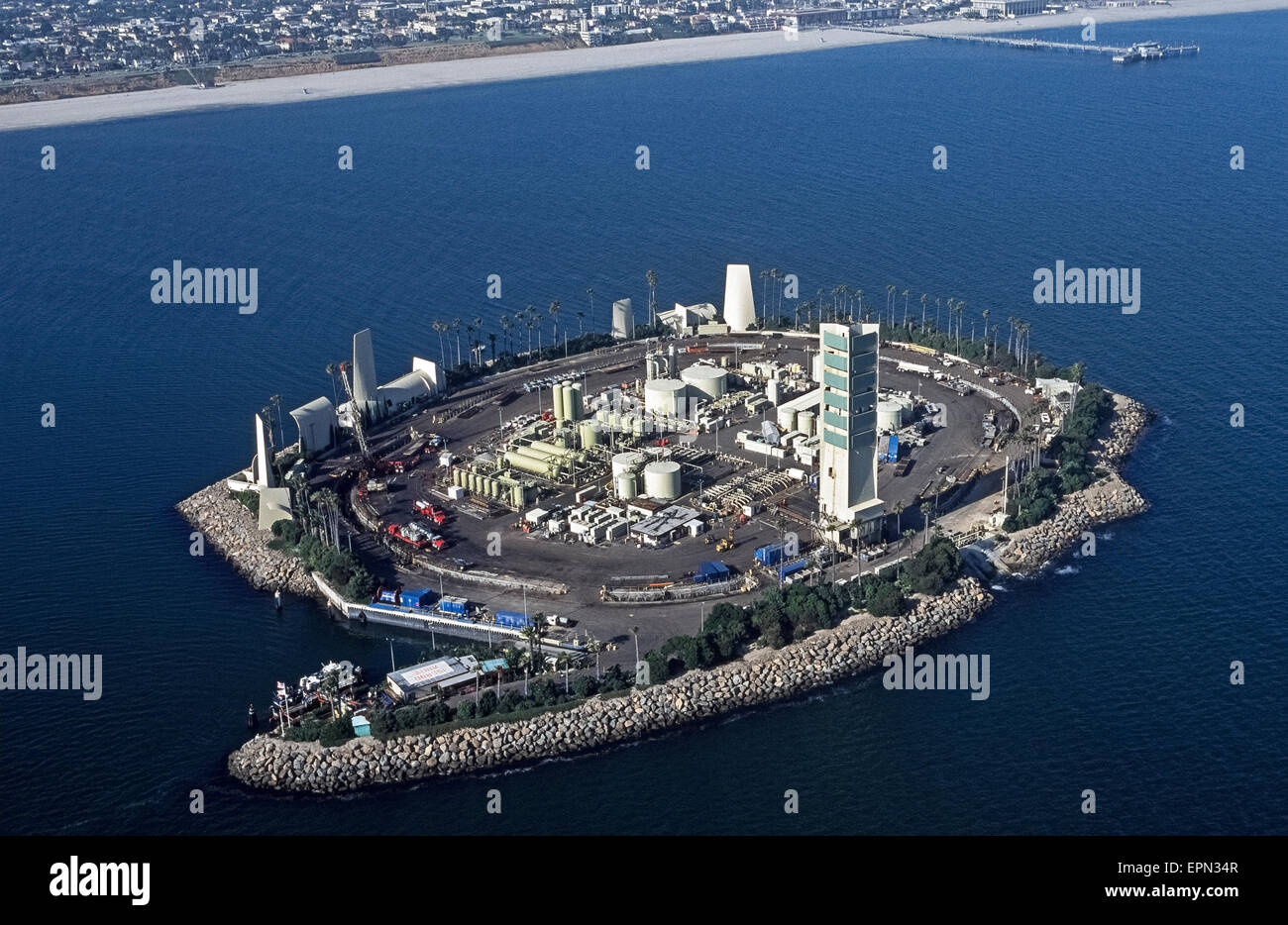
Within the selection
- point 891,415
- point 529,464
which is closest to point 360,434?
point 529,464

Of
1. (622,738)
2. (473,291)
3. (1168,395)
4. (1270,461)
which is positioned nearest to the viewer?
(622,738)

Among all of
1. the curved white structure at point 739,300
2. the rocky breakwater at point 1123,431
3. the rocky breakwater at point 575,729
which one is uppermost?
the curved white structure at point 739,300

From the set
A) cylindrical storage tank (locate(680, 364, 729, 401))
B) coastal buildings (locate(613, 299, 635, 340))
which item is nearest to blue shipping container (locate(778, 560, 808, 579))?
cylindrical storage tank (locate(680, 364, 729, 401))

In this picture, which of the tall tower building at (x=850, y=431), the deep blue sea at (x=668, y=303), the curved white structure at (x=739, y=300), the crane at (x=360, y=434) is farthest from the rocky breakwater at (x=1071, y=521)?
the crane at (x=360, y=434)

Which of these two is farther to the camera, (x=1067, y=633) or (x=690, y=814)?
(x=1067, y=633)

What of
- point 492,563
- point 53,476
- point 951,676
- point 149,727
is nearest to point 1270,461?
point 951,676

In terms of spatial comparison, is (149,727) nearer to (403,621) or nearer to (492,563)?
(403,621)

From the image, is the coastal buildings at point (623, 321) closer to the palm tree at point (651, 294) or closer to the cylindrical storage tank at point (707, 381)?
the palm tree at point (651, 294)
